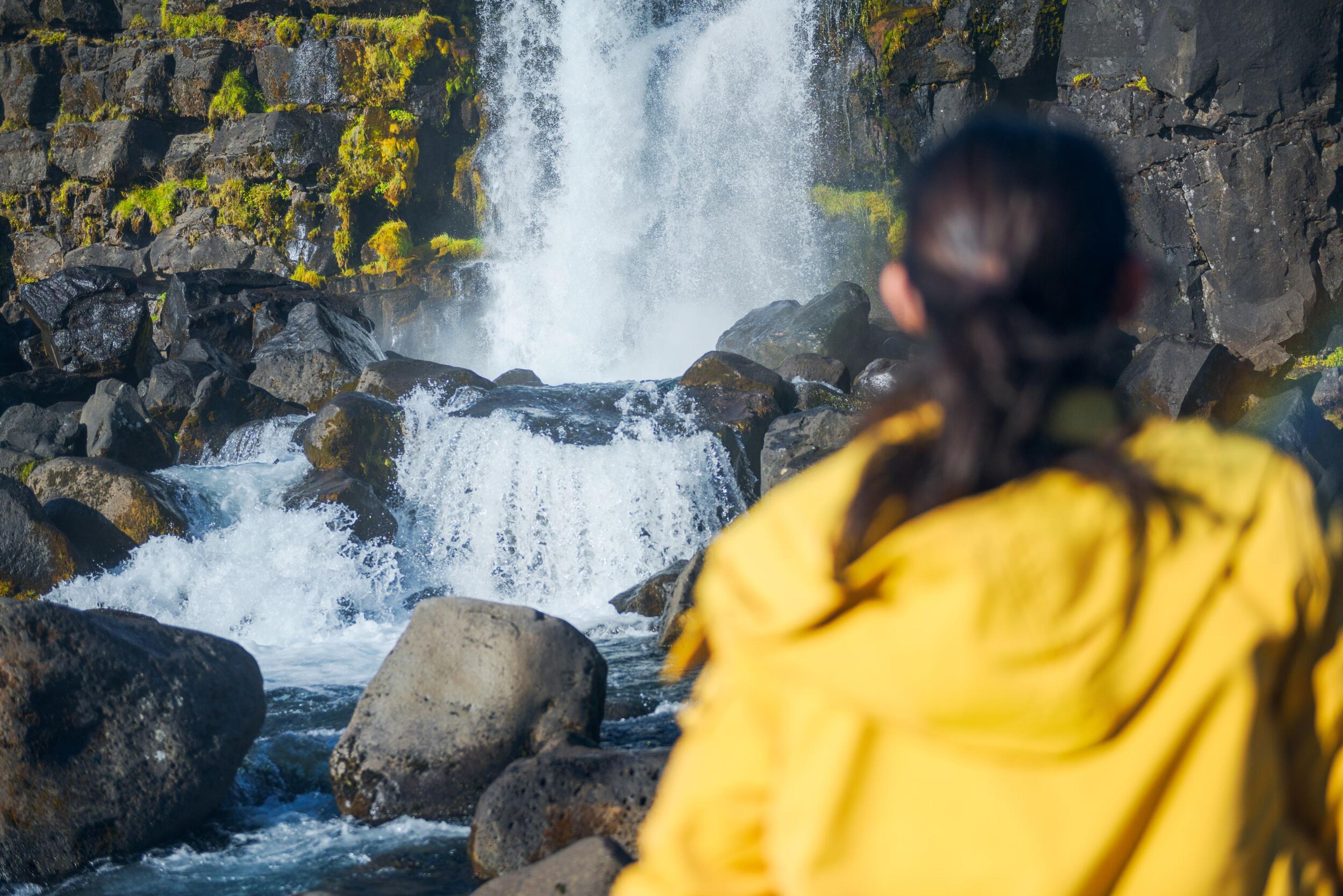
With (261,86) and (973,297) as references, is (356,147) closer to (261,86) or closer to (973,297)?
(261,86)

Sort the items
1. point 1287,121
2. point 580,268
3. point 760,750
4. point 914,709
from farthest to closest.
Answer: point 580,268, point 1287,121, point 760,750, point 914,709

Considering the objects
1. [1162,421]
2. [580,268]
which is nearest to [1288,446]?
[1162,421]

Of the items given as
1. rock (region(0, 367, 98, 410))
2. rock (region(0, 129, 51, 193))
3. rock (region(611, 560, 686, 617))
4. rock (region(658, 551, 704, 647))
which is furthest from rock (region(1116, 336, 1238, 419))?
rock (region(0, 129, 51, 193))

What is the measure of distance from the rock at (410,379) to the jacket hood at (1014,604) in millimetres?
12853

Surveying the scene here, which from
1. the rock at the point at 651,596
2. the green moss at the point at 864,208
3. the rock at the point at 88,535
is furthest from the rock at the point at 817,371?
the rock at the point at 88,535

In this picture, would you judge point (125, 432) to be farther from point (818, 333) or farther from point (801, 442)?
point (818, 333)

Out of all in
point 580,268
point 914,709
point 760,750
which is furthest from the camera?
point 580,268

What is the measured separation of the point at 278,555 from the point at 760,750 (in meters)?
10.5

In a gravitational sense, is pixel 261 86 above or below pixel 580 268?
above

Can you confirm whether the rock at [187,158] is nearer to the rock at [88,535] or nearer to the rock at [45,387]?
the rock at [45,387]

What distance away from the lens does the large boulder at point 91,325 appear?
59.5ft

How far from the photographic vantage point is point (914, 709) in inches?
35.1

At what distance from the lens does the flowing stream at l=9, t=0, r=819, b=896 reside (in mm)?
5453

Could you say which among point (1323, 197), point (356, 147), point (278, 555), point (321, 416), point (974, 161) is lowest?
point (278, 555)
